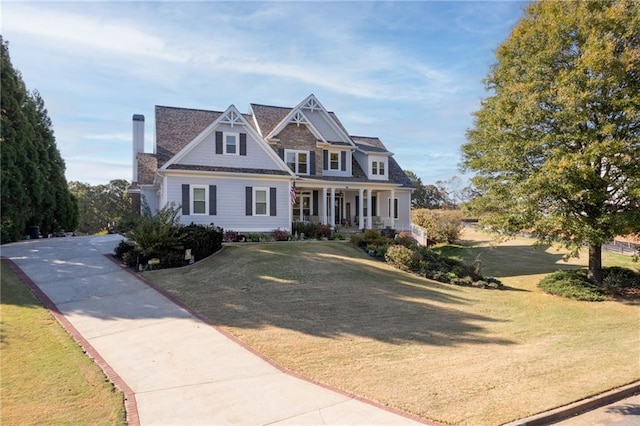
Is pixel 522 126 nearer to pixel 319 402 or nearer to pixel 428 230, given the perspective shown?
pixel 319 402

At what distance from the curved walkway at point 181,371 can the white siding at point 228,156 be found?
1029 centimetres

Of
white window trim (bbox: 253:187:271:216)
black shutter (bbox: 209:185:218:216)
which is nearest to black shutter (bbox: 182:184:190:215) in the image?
black shutter (bbox: 209:185:218:216)

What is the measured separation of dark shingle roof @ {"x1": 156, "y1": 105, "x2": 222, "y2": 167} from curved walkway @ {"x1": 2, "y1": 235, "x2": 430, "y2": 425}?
11926 mm

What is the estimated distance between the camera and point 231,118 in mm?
22156

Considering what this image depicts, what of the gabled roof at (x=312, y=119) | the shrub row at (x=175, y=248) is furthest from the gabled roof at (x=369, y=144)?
the shrub row at (x=175, y=248)

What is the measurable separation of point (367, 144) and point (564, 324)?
21.7 m

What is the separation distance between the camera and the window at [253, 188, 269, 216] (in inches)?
891

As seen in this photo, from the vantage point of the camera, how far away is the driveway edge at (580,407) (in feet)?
17.9

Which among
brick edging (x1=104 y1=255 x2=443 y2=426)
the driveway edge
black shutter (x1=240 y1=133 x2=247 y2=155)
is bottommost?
the driveway edge

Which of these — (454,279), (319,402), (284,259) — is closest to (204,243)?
(284,259)

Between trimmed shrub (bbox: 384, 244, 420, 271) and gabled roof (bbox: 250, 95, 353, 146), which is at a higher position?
gabled roof (bbox: 250, 95, 353, 146)

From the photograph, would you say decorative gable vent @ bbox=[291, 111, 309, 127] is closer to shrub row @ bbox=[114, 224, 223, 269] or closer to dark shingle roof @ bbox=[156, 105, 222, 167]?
dark shingle roof @ bbox=[156, 105, 222, 167]

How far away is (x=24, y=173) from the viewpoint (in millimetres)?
25828

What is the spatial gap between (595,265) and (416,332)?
10627mm
